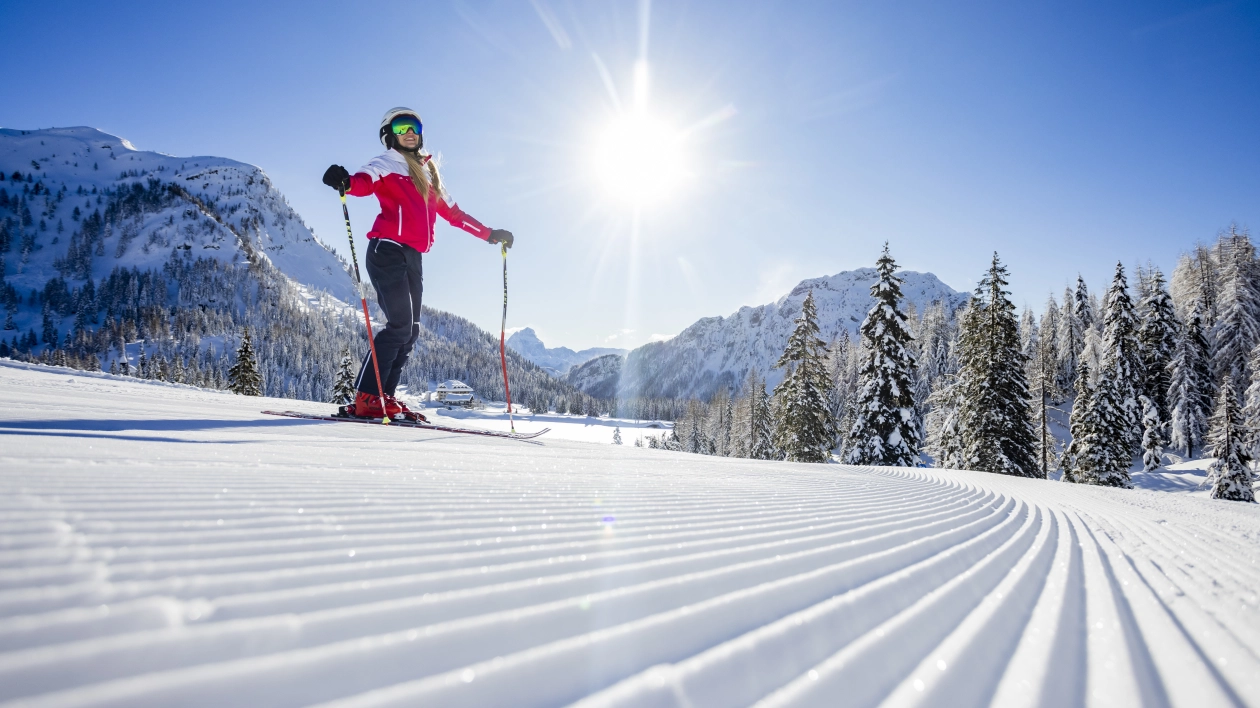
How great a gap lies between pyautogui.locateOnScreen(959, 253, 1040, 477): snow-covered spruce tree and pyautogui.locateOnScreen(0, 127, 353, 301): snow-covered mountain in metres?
165

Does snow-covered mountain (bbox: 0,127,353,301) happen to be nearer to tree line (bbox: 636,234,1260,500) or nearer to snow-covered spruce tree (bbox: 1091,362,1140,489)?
tree line (bbox: 636,234,1260,500)

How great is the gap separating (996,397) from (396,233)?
20.2 m

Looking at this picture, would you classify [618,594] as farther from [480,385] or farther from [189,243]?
[189,243]

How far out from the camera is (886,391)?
1766 centimetres

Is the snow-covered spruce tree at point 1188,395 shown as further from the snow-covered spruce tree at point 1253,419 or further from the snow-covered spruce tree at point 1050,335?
the snow-covered spruce tree at point 1050,335

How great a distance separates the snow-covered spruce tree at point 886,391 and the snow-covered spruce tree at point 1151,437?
21975mm

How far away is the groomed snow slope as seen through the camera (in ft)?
1.94

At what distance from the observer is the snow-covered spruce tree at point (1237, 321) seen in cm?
3064

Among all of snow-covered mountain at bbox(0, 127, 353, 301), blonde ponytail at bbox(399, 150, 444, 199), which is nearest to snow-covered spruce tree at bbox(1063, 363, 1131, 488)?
blonde ponytail at bbox(399, 150, 444, 199)

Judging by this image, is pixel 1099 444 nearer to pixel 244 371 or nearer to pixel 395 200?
pixel 395 200

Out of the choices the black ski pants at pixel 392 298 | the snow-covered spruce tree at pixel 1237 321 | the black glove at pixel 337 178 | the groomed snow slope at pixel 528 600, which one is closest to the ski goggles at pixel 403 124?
the black glove at pixel 337 178

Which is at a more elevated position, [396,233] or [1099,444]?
[396,233]

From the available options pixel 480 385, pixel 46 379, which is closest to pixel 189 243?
pixel 480 385

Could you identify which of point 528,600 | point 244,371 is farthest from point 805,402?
point 244,371
